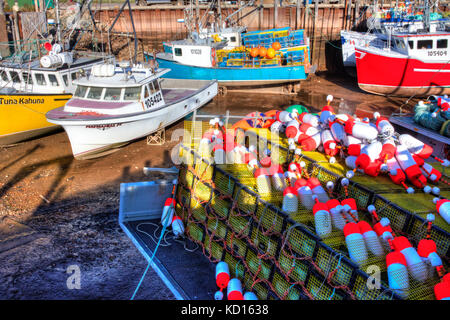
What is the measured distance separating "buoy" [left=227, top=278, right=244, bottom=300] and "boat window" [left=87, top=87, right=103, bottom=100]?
7611 millimetres

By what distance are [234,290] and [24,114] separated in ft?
31.2

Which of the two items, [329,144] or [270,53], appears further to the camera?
[270,53]

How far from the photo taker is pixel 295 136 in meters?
6.91

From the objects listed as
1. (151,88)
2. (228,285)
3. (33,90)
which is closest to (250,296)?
(228,285)

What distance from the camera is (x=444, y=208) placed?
4656 millimetres

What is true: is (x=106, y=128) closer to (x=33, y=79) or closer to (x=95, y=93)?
(x=95, y=93)

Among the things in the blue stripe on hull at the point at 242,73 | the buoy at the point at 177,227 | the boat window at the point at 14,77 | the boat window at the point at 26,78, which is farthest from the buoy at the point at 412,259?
the blue stripe on hull at the point at 242,73

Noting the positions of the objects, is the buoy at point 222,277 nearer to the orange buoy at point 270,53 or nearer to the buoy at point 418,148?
the buoy at point 418,148

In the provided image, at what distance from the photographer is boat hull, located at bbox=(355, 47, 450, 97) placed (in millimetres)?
16281

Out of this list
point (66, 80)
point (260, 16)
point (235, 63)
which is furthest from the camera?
point (260, 16)

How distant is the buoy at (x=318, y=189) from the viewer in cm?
542

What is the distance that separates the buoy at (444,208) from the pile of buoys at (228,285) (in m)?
2.56
